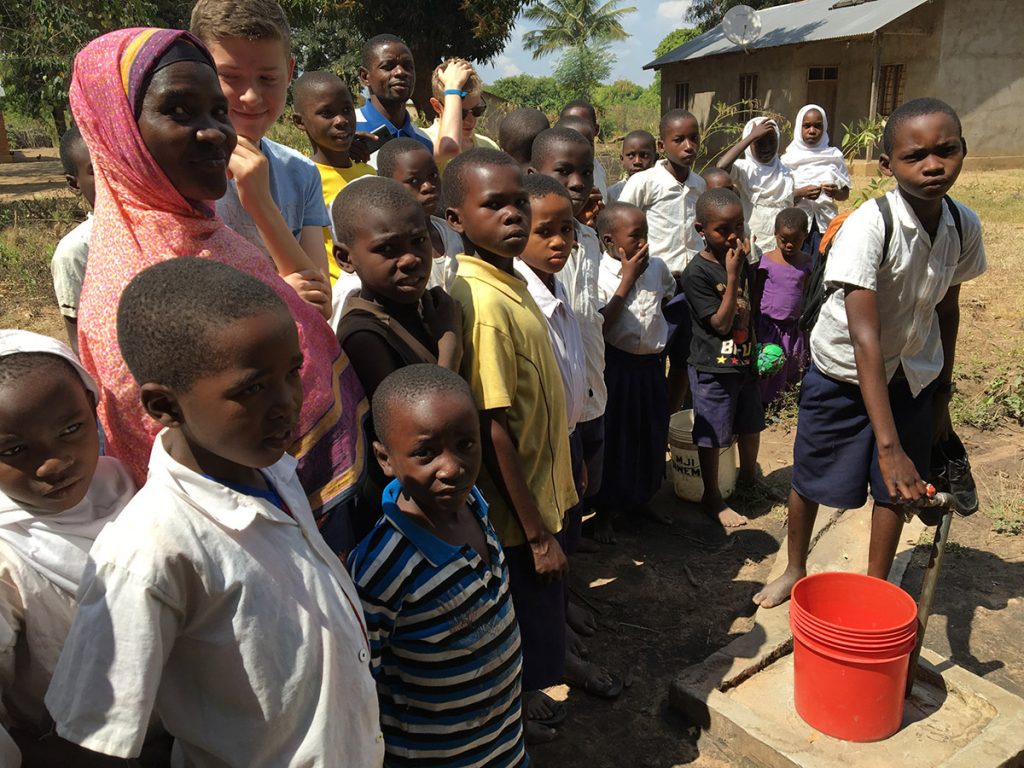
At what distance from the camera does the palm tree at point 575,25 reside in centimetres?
3578

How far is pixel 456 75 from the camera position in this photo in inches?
140

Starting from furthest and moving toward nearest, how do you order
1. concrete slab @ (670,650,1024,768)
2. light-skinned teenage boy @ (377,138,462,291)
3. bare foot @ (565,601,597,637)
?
1. bare foot @ (565,601,597,637)
2. light-skinned teenage boy @ (377,138,462,291)
3. concrete slab @ (670,650,1024,768)

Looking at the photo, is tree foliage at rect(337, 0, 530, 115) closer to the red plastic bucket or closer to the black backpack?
the black backpack

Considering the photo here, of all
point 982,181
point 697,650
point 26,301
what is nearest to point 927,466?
point 697,650

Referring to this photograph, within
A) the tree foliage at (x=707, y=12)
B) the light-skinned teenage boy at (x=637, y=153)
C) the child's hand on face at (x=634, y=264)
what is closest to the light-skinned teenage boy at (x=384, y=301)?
the child's hand on face at (x=634, y=264)

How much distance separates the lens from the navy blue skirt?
3645 millimetres

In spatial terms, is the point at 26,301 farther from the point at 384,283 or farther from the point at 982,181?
the point at 982,181

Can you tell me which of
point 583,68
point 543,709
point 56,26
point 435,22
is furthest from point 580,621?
point 583,68

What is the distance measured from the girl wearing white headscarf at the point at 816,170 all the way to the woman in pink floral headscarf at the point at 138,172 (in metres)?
4.83

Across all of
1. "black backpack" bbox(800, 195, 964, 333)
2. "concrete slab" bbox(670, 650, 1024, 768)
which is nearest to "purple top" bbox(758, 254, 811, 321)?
"black backpack" bbox(800, 195, 964, 333)

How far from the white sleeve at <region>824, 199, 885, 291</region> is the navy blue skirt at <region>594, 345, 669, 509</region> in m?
1.19

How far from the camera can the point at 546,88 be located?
49.3 m

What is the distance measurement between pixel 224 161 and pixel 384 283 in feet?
1.71

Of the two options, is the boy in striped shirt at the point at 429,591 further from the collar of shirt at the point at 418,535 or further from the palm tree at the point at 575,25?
the palm tree at the point at 575,25
